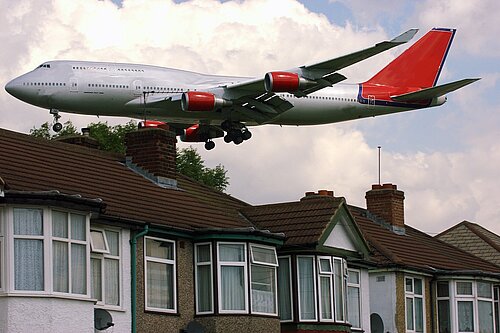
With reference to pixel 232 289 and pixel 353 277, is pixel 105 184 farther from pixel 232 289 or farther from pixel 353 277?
pixel 353 277

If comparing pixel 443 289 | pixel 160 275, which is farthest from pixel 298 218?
pixel 443 289

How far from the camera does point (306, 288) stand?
99.1 ft

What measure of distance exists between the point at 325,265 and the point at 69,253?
8219 millimetres

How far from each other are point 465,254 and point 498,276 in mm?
3721

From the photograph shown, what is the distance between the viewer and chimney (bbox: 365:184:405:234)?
136 feet

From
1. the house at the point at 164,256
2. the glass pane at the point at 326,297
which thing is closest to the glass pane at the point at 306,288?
the house at the point at 164,256

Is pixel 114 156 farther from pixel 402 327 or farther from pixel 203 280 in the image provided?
pixel 402 327

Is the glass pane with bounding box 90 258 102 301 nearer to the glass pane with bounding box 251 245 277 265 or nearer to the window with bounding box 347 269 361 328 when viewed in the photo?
the glass pane with bounding box 251 245 277 265

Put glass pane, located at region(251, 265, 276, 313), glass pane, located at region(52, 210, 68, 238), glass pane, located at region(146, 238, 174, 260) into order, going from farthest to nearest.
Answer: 1. glass pane, located at region(251, 265, 276, 313)
2. glass pane, located at region(146, 238, 174, 260)
3. glass pane, located at region(52, 210, 68, 238)

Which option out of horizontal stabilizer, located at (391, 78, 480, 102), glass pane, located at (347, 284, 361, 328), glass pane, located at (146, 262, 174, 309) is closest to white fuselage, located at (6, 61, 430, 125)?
horizontal stabilizer, located at (391, 78, 480, 102)

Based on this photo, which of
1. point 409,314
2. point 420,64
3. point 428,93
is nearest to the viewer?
point 409,314

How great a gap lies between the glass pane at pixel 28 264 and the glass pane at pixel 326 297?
342 inches

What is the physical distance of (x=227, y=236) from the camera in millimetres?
27797

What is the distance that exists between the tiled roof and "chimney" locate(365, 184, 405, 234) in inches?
376
